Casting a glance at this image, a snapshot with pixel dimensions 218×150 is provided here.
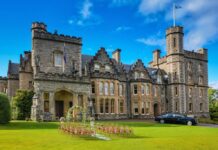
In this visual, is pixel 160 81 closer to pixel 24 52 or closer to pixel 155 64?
pixel 155 64

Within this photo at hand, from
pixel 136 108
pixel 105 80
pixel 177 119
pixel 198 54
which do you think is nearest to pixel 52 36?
pixel 105 80

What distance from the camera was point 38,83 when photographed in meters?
35.5

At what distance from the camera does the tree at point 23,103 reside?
37312 mm

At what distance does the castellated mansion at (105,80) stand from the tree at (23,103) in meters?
1.64

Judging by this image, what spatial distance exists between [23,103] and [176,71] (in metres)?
29.9

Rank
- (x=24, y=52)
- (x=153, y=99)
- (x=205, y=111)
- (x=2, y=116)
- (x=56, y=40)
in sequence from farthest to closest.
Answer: (x=205, y=111) → (x=153, y=99) → (x=24, y=52) → (x=56, y=40) → (x=2, y=116)

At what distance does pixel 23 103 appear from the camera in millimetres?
37500

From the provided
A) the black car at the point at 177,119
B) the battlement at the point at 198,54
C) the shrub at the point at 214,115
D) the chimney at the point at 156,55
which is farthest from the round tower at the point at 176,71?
the black car at the point at 177,119

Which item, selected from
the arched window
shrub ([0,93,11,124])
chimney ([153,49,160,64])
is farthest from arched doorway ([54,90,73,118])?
Answer: chimney ([153,49,160,64])

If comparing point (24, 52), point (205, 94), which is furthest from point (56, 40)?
point (205, 94)

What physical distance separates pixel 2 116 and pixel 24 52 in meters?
19.3

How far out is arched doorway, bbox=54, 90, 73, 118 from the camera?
39.2 metres

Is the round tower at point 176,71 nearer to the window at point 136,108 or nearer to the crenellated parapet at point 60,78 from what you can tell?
the window at point 136,108

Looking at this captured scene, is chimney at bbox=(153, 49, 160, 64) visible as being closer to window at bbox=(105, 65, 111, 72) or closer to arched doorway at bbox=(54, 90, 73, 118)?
window at bbox=(105, 65, 111, 72)
